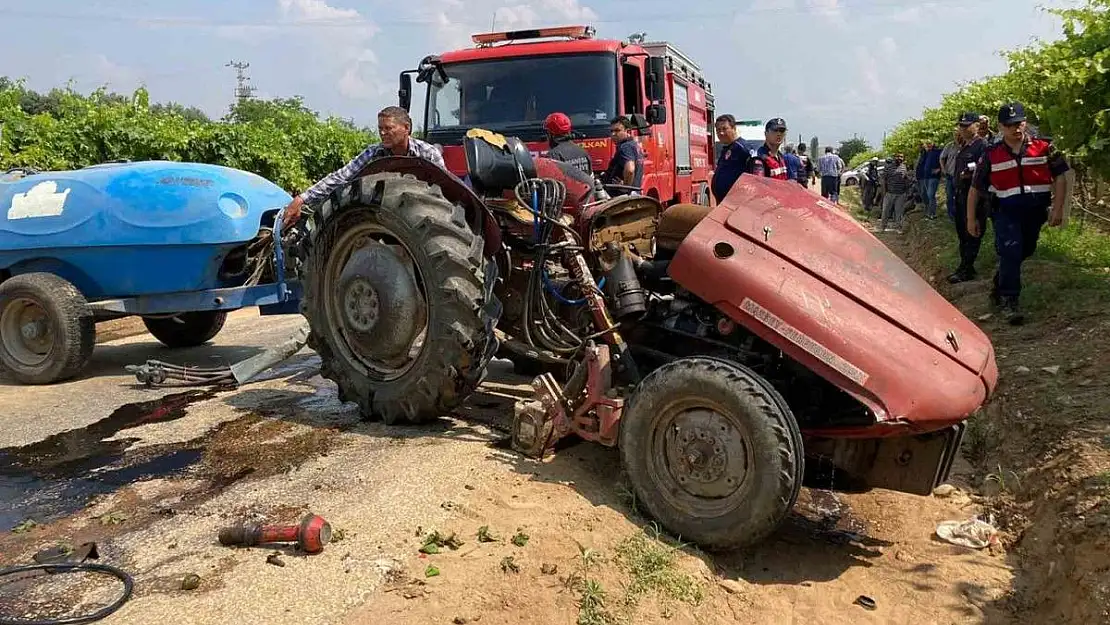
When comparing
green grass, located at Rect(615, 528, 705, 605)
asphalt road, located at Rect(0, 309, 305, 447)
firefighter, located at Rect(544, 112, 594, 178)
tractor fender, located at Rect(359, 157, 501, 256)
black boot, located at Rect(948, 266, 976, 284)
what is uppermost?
firefighter, located at Rect(544, 112, 594, 178)

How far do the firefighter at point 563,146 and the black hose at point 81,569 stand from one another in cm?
409

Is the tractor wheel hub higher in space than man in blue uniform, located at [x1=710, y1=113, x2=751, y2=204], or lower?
lower

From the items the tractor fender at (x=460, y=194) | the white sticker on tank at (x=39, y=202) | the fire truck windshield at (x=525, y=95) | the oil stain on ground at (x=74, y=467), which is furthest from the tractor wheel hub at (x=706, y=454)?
the white sticker on tank at (x=39, y=202)

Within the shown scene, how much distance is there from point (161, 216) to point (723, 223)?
14.0 ft

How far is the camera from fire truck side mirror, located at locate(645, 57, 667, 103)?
8.16 m

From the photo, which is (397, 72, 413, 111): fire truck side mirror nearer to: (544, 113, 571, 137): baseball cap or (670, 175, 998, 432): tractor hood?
(544, 113, 571, 137): baseball cap

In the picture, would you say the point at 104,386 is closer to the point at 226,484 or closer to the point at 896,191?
the point at 226,484

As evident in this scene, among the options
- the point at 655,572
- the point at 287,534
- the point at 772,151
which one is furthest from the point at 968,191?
the point at 287,534

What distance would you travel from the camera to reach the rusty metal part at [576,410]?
3893 mm

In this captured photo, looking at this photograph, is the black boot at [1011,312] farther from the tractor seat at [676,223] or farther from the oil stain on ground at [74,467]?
the oil stain on ground at [74,467]

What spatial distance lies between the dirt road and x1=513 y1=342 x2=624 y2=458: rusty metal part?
0.48 feet

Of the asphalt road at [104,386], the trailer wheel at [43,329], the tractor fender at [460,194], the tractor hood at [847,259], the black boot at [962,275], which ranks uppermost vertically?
the tractor fender at [460,194]

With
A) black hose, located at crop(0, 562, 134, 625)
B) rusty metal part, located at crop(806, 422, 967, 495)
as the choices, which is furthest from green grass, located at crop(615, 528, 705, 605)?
black hose, located at crop(0, 562, 134, 625)

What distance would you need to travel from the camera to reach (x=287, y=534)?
3238 millimetres
